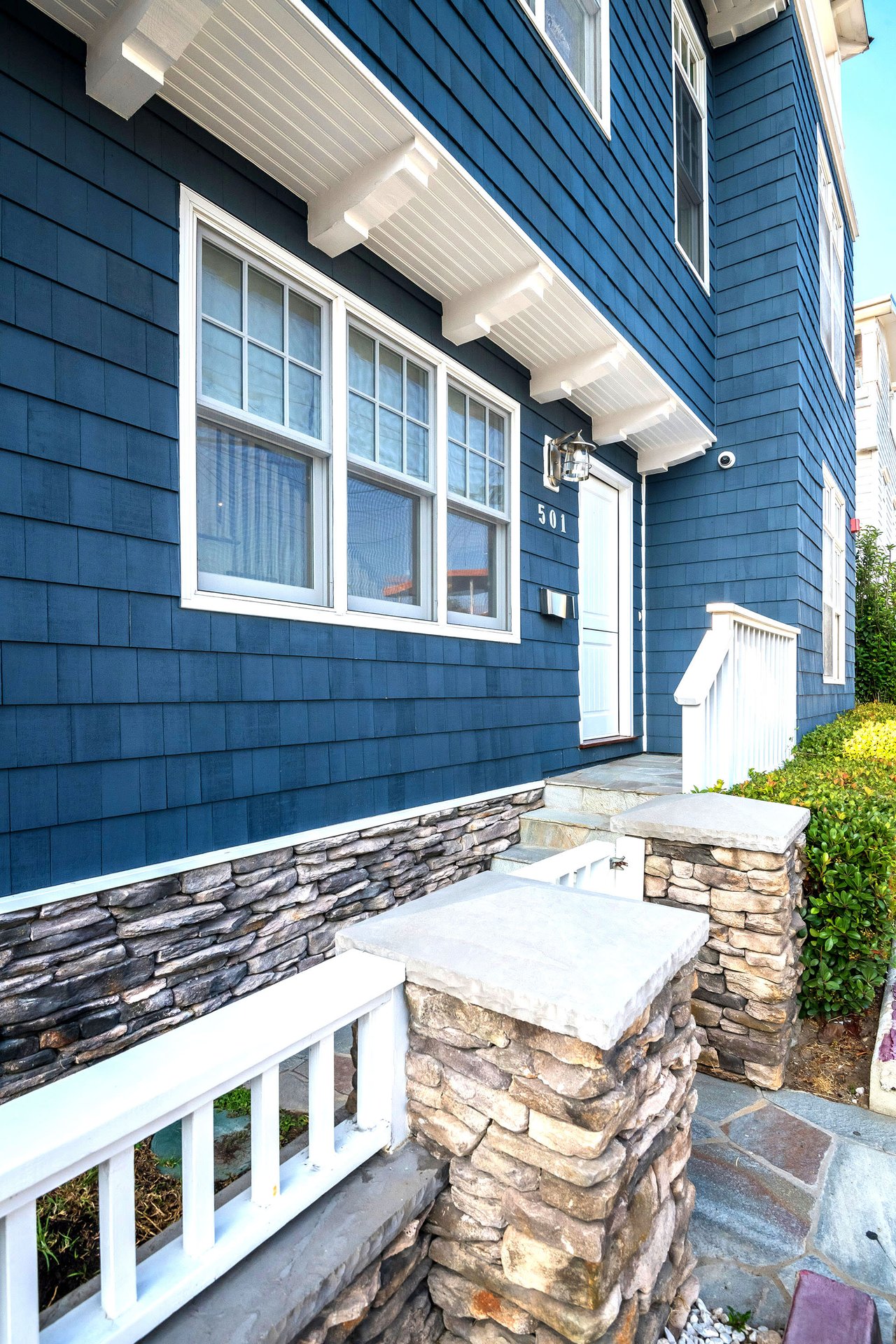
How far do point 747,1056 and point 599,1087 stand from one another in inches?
62.9

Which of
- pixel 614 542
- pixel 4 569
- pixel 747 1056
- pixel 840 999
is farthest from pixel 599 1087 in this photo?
pixel 614 542

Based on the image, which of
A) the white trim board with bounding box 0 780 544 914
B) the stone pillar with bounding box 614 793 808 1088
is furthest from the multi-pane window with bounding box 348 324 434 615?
the stone pillar with bounding box 614 793 808 1088

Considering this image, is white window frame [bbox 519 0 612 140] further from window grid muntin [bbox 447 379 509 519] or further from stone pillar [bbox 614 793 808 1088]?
stone pillar [bbox 614 793 808 1088]

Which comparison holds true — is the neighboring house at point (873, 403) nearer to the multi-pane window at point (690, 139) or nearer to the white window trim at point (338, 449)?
the multi-pane window at point (690, 139)

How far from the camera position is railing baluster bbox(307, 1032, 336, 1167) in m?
1.27

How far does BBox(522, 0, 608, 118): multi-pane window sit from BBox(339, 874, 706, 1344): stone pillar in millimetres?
4377

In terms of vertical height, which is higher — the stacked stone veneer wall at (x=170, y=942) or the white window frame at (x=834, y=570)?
the white window frame at (x=834, y=570)

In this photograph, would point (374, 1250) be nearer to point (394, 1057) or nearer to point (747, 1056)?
point (394, 1057)

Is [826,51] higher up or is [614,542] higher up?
[826,51]

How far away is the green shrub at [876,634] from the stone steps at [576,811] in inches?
260

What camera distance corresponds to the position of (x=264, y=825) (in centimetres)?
260

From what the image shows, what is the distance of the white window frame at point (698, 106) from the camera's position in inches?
206

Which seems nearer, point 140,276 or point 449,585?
point 140,276

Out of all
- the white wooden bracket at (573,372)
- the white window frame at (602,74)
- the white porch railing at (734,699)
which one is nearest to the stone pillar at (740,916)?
the white porch railing at (734,699)
